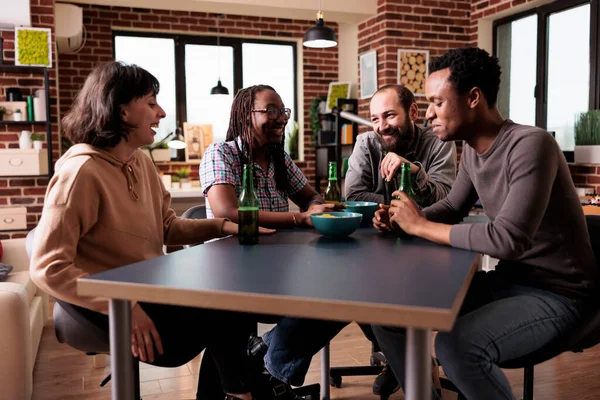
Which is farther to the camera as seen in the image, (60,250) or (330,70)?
(330,70)

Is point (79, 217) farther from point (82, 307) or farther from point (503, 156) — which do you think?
point (503, 156)

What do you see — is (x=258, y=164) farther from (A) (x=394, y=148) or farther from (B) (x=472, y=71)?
(B) (x=472, y=71)

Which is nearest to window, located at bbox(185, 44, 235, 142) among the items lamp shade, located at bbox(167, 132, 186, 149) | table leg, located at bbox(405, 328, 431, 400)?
lamp shade, located at bbox(167, 132, 186, 149)

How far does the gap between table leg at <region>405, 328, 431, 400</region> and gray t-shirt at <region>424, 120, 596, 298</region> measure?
45cm

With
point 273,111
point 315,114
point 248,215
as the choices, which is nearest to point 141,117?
point 248,215

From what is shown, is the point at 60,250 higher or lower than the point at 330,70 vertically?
lower

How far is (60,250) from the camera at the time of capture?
4.40 feet

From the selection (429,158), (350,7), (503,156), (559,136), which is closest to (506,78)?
(559,136)

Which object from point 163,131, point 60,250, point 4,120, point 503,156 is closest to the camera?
point 60,250

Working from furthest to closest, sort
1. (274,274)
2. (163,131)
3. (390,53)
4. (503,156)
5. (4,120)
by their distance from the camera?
(163,131)
(390,53)
(4,120)
(503,156)
(274,274)

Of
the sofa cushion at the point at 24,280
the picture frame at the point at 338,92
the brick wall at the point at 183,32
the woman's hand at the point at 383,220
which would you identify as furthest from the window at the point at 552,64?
the sofa cushion at the point at 24,280

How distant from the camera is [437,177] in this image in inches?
92.7

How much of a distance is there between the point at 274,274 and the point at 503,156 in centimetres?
76

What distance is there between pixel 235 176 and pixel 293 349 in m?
0.65
